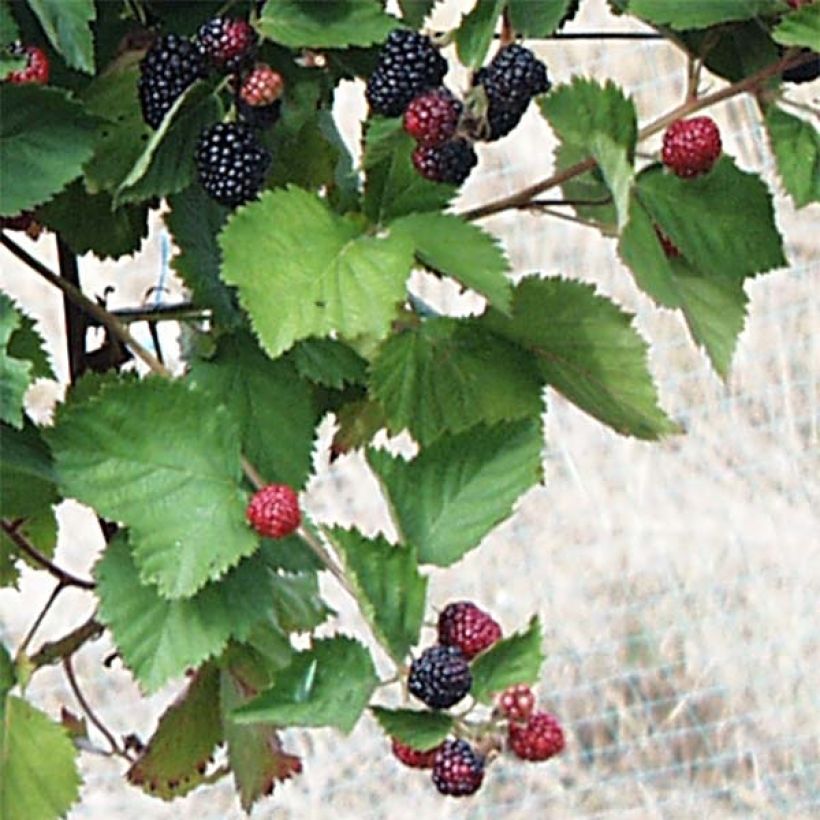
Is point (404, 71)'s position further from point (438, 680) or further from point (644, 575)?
point (644, 575)

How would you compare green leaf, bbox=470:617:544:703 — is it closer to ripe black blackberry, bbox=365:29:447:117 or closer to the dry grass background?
ripe black blackberry, bbox=365:29:447:117

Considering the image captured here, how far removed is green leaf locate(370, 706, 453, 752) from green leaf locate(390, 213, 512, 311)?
0.26 ft

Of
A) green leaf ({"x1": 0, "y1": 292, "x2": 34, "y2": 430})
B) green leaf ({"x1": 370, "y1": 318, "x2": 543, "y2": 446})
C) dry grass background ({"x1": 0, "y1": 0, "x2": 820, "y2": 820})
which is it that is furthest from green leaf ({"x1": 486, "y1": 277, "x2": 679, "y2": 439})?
dry grass background ({"x1": 0, "y1": 0, "x2": 820, "y2": 820})

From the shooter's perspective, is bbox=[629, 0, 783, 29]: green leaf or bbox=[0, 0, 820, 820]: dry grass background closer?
bbox=[629, 0, 783, 29]: green leaf

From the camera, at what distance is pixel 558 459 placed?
1911 mm

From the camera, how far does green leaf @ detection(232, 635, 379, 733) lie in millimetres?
349

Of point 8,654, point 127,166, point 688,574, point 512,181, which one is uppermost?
point 127,166

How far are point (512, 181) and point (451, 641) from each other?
1.52 m

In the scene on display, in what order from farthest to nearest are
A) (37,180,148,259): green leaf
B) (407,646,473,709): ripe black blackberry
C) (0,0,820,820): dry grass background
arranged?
(0,0,820,820): dry grass background
(37,180,148,259): green leaf
(407,646,473,709): ripe black blackberry

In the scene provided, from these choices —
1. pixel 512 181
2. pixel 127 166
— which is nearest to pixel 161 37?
pixel 127 166

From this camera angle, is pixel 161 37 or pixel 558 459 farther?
pixel 558 459

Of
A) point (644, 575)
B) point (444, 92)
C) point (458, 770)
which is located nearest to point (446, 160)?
point (444, 92)

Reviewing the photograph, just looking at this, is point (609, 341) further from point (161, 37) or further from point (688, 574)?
point (688, 574)

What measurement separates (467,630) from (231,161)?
0.34 feet
